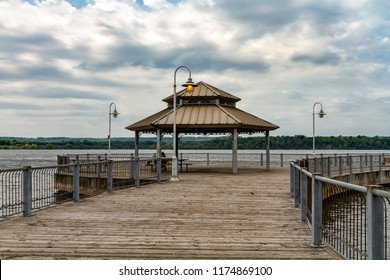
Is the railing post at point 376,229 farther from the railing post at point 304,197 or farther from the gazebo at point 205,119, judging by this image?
the gazebo at point 205,119

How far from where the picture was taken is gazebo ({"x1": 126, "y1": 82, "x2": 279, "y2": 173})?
25672 mm

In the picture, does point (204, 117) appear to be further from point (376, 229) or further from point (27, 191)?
point (376, 229)

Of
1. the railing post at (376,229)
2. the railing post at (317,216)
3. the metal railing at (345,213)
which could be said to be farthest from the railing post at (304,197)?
the railing post at (376,229)

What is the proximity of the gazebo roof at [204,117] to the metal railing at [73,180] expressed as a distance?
10.8 ft

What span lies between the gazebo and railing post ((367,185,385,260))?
20.2 metres

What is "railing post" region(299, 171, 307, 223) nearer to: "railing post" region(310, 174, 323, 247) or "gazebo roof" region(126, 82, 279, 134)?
"railing post" region(310, 174, 323, 247)

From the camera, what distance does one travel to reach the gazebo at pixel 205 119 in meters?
25.7

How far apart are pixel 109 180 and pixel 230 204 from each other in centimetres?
529

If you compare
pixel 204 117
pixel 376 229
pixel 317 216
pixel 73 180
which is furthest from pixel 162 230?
pixel 204 117

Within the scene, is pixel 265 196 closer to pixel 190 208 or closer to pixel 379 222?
pixel 190 208

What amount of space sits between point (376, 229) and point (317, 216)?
2.53 meters

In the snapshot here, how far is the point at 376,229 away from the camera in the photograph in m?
4.85

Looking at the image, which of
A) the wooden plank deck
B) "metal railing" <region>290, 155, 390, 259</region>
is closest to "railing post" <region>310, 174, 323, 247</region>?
"metal railing" <region>290, 155, 390, 259</region>

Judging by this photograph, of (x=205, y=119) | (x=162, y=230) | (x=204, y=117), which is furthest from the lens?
(x=204, y=117)
